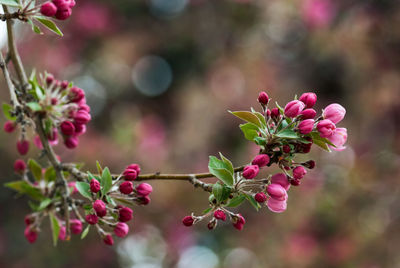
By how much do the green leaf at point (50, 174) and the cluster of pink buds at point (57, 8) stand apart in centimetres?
39

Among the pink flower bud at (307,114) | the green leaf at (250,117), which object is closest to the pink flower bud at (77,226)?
the green leaf at (250,117)

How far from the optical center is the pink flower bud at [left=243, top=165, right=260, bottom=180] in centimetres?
94

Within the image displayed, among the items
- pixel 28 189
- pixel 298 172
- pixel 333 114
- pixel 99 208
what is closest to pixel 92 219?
pixel 99 208

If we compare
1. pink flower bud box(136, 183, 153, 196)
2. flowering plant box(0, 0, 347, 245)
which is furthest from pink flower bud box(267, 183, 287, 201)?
pink flower bud box(136, 183, 153, 196)

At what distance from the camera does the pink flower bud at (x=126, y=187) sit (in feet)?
3.28

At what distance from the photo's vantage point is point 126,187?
3.29 feet

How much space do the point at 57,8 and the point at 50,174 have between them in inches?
16.8

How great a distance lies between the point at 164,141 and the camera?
4828 mm

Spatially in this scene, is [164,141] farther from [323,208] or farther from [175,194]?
[323,208]

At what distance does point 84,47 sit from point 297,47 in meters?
2.15

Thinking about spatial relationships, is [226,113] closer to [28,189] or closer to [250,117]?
[28,189]

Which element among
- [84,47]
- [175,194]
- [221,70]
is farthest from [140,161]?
[84,47]

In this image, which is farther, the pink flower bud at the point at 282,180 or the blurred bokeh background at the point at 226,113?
the blurred bokeh background at the point at 226,113

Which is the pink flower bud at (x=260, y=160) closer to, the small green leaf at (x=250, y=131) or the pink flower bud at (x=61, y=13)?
the small green leaf at (x=250, y=131)
